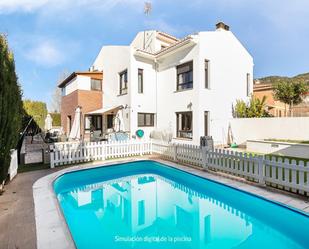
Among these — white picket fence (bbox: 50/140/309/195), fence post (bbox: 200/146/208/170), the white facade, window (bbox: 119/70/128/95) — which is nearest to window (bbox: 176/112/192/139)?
the white facade

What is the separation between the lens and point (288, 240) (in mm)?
6594

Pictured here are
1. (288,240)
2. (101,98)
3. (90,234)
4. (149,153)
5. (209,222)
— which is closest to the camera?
(288,240)

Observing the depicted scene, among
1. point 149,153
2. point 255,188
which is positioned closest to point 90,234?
point 255,188

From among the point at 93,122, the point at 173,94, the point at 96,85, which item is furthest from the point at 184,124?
the point at 96,85

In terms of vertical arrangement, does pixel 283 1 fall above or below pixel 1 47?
above

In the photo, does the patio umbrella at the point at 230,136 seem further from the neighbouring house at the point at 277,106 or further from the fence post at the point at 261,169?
the fence post at the point at 261,169

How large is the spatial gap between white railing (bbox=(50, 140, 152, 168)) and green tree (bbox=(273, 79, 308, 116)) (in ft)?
85.7

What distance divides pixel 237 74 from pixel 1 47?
2394 cm

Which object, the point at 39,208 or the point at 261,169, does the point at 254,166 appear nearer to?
the point at 261,169

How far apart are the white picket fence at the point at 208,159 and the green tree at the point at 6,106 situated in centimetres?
507

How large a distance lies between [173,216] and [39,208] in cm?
529

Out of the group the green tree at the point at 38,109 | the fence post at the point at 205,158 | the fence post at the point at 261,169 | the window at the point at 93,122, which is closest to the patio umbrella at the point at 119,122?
the window at the point at 93,122

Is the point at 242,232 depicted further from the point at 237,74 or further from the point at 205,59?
the point at 237,74

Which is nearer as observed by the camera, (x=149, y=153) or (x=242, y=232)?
(x=242, y=232)
